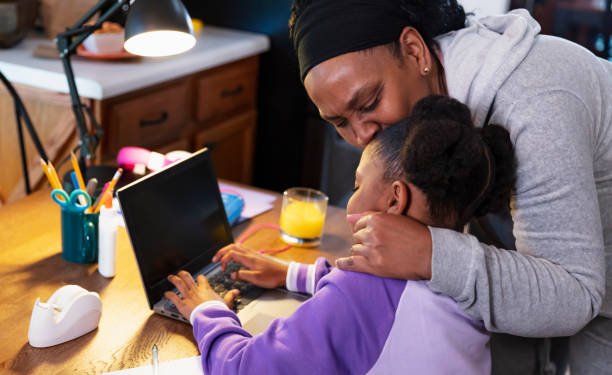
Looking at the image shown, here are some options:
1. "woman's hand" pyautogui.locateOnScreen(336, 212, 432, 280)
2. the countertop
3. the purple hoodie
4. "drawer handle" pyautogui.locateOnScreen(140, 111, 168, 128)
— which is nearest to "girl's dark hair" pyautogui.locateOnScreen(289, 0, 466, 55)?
"woman's hand" pyautogui.locateOnScreen(336, 212, 432, 280)

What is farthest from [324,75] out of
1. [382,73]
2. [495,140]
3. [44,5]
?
[44,5]

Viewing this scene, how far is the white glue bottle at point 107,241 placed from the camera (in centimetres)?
129

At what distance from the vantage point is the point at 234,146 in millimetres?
3002

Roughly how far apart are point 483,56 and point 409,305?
0.42 metres

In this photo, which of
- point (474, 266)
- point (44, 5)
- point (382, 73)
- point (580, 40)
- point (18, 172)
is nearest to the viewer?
point (474, 266)

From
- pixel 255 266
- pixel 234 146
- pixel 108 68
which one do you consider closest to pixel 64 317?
pixel 255 266

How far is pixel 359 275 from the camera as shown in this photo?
102cm

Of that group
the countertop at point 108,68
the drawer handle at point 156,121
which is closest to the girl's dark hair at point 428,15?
the countertop at point 108,68

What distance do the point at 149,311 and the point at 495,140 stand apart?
0.65 m

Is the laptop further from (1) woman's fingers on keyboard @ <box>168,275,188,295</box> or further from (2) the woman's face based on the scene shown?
(2) the woman's face

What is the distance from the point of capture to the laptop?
120 cm

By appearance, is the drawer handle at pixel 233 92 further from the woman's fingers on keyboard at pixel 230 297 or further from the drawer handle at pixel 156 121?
the woman's fingers on keyboard at pixel 230 297

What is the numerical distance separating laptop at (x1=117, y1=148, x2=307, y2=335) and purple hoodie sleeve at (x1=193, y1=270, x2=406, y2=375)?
6.9 inches

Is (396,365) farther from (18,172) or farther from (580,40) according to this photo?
(580,40)
